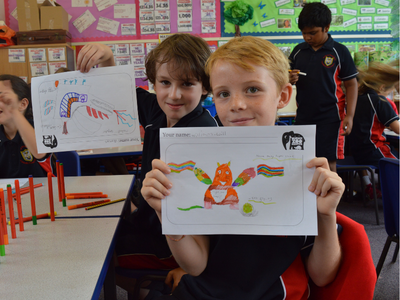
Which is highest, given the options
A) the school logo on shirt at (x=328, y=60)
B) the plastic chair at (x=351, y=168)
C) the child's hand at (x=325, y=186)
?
the school logo on shirt at (x=328, y=60)

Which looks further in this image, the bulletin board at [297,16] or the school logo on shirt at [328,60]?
the bulletin board at [297,16]

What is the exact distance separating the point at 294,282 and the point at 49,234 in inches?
26.0

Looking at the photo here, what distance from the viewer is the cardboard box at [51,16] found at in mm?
3898

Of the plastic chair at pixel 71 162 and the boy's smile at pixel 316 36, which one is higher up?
the boy's smile at pixel 316 36

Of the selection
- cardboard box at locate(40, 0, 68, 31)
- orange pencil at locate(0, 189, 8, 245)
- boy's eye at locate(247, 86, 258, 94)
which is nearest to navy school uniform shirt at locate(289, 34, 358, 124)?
boy's eye at locate(247, 86, 258, 94)

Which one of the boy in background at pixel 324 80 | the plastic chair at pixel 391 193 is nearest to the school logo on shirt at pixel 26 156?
the plastic chair at pixel 391 193

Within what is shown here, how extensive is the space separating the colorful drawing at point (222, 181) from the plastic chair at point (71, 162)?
4.56 ft

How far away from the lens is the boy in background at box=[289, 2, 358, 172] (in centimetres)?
236

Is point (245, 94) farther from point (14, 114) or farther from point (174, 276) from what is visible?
point (14, 114)

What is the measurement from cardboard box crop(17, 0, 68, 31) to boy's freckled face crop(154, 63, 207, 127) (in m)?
3.55

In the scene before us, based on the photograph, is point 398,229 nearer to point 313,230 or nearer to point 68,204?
point 313,230

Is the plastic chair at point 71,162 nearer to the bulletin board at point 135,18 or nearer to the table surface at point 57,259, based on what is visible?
the table surface at point 57,259

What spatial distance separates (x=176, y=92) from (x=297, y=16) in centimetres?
416

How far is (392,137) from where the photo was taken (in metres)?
2.87
